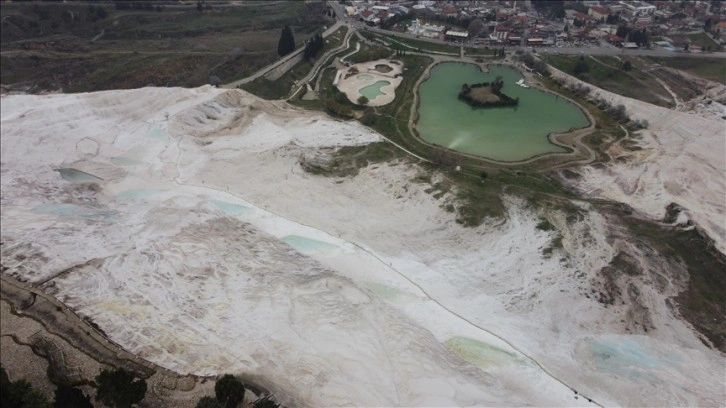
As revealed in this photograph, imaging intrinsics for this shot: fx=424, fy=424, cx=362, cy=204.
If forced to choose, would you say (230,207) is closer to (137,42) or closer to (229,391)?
(229,391)

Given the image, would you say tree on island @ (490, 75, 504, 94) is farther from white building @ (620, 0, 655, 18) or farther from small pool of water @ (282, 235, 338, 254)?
white building @ (620, 0, 655, 18)

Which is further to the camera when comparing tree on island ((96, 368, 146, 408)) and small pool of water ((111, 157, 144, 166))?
→ small pool of water ((111, 157, 144, 166))

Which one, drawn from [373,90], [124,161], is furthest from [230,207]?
[373,90]

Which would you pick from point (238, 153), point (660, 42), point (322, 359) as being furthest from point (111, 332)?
point (660, 42)

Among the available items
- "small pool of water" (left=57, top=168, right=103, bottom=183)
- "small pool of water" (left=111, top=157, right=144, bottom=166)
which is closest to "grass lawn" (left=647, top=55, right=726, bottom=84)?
"small pool of water" (left=111, top=157, right=144, bottom=166)

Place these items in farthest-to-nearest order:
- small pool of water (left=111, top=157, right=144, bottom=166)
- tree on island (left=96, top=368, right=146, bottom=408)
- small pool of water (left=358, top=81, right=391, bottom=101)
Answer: small pool of water (left=358, top=81, right=391, bottom=101) → small pool of water (left=111, top=157, right=144, bottom=166) → tree on island (left=96, top=368, right=146, bottom=408)

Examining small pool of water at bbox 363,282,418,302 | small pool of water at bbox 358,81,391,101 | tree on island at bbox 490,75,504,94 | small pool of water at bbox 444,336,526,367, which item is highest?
tree on island at bbox 490,75,504,94
